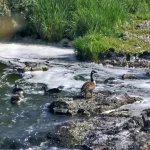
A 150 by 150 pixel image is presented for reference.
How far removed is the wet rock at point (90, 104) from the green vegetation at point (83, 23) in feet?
23.9

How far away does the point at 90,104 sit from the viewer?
17.7 metres

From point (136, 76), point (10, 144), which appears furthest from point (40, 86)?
point (10, 144)

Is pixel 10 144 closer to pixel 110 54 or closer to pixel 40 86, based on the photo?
pixel 40 86

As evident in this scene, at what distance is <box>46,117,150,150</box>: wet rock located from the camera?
47.0 feet

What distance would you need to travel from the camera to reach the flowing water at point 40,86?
15.7 metres

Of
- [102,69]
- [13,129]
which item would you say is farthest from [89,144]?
[102,69]

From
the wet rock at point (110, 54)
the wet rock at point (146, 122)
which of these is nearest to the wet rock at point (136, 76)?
the wet rock at point (110, 54)

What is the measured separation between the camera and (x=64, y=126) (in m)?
16.0

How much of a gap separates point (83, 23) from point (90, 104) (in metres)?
11.2

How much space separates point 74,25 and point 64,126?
13313 millimetres

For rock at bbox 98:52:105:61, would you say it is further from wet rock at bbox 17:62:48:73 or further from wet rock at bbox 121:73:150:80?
wet rock at bbox 121:73:150:80

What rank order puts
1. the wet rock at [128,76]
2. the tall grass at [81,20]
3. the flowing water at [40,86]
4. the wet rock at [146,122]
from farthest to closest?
the tall grass at [81,20], the wet rock at [128,76], the flowing water at [40,86], the wet rock at [146,122]

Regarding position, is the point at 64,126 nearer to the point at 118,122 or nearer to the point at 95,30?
the point at 118,122

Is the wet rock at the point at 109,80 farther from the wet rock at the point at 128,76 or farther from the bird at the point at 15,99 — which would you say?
the bird at the point at 15,99
